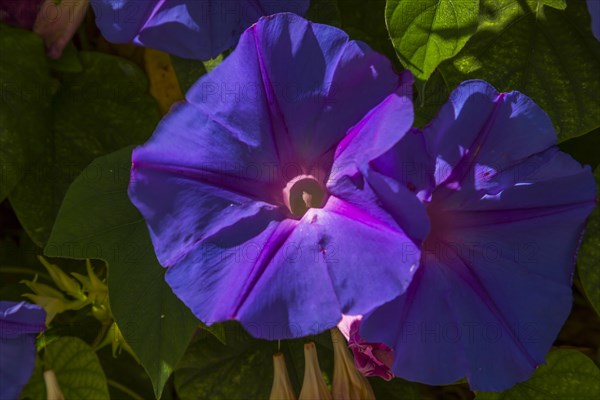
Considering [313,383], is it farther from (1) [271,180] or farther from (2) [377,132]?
(2) [377,132]

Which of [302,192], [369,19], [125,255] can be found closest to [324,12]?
[369,19]

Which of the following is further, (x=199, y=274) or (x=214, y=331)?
(x=214, y=331)

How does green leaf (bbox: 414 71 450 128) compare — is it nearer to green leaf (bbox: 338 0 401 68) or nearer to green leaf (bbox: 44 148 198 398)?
green leaf (bbox: 338 0 401 68)

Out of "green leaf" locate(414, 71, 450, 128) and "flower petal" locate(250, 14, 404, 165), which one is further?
"green leaf" locate(414, 71, 450, 128)

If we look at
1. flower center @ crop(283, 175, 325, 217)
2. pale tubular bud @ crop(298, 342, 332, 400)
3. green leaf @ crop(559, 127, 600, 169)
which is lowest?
pale tubular bud @ crop(298, 342, 332, 400)

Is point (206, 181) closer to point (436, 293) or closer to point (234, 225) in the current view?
point (234, 225)

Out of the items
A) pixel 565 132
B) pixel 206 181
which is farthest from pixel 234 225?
pixel 565 132

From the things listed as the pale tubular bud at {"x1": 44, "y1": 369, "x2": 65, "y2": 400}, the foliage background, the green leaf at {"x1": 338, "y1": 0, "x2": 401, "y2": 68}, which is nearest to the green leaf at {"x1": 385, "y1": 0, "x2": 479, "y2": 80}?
the foliage background
